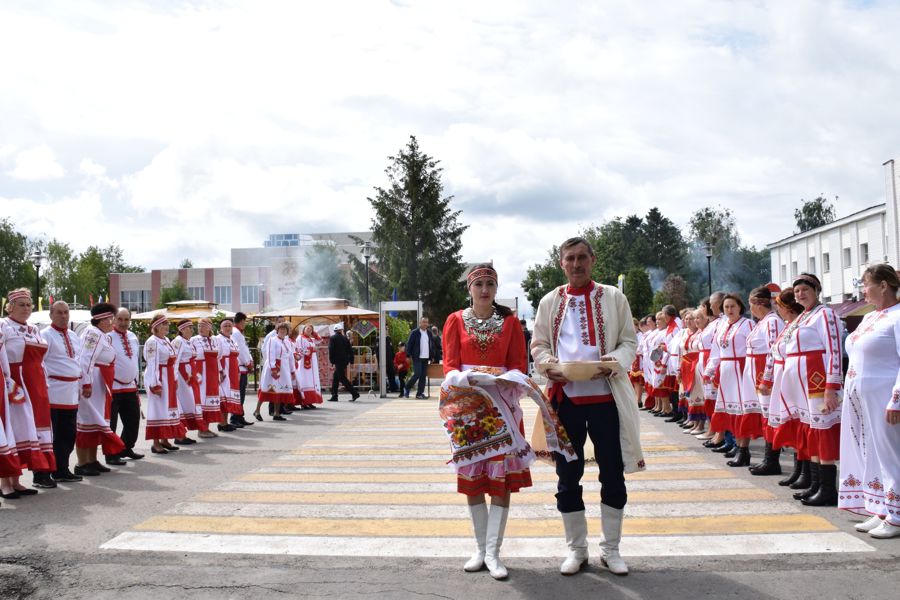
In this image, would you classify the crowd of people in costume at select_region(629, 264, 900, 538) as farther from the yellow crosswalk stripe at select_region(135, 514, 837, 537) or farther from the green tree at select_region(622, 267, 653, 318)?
the green tree at select_region(622, 267, 653, 318)

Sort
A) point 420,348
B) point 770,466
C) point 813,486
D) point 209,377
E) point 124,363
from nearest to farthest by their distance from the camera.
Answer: point 813,486, point 770,466, point 124,363, point 209,377, point 420,348

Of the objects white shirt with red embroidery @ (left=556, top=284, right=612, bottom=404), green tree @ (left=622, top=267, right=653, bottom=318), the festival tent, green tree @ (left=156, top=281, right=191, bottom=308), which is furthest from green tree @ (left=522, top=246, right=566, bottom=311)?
white shirt with red embroidery @ (left=556, top=284, right=612, bottom=404)

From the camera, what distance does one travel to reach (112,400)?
33.1 ft

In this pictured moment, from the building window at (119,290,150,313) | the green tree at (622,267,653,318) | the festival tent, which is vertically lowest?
the festival tent

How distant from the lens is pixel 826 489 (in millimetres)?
6770

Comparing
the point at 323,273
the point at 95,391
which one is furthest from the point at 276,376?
the point at 323,273

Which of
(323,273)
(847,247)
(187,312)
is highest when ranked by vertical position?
(323,273)

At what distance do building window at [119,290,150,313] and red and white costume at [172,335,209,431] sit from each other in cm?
9298

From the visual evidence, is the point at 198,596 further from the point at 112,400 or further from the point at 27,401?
the point at 112,400

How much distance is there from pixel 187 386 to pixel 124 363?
2018 mm

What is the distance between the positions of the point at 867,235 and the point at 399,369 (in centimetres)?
3527

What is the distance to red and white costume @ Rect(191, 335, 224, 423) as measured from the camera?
1286 centimetres

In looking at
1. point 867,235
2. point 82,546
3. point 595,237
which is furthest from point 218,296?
point 82,546

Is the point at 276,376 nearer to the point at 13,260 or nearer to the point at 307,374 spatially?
the point at 307,374
